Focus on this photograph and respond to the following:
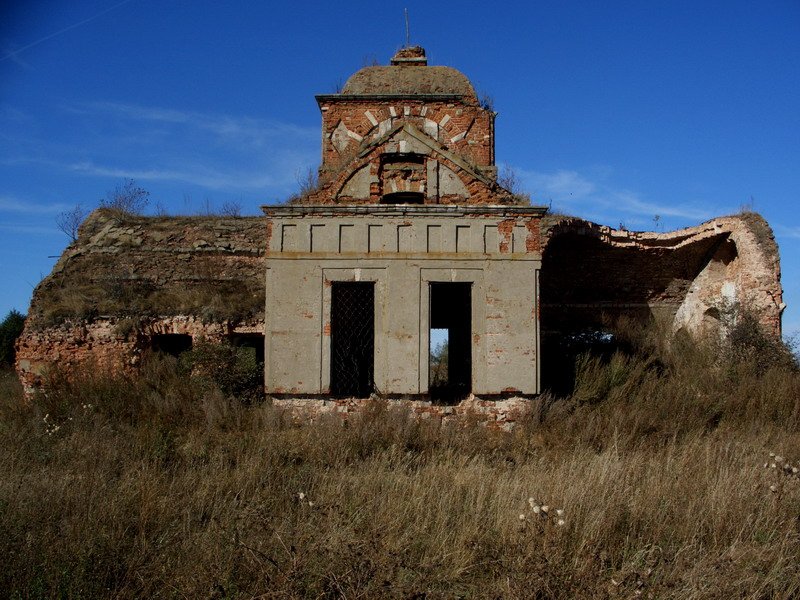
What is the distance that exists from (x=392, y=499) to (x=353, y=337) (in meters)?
5.71

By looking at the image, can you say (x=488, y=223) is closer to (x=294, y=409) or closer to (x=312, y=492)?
(x=294, y=409)

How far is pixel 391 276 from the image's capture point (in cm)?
1066

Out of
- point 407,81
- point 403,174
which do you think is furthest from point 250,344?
point 407,81

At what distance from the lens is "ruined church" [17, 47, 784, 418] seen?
415 inches

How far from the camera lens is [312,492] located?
6.80m

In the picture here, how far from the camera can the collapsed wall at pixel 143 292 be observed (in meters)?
12.4

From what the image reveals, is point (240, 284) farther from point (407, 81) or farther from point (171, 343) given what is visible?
point (407, 81)

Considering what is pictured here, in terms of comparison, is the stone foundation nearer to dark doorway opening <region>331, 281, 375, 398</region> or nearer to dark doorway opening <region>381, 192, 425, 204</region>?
dark doorway opening <region>331, 281, 375, 398</region>

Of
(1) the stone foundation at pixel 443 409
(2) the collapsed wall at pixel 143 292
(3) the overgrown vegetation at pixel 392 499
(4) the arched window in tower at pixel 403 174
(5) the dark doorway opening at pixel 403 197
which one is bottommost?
(3) the overgrown vegetation at pixel 392 499

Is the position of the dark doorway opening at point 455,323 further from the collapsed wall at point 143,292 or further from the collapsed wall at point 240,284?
the collapsed wall at point 143,292

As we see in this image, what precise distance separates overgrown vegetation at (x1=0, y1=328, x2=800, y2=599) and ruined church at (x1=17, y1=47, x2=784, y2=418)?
113cm

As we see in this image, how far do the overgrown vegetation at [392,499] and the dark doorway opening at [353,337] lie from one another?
1.26m

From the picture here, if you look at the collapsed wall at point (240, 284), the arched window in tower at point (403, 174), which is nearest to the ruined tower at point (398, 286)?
the collapsed wall at point (240, 284)

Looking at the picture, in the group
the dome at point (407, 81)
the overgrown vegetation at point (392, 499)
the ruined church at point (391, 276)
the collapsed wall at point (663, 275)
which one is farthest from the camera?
the dome at point (407, 81)
